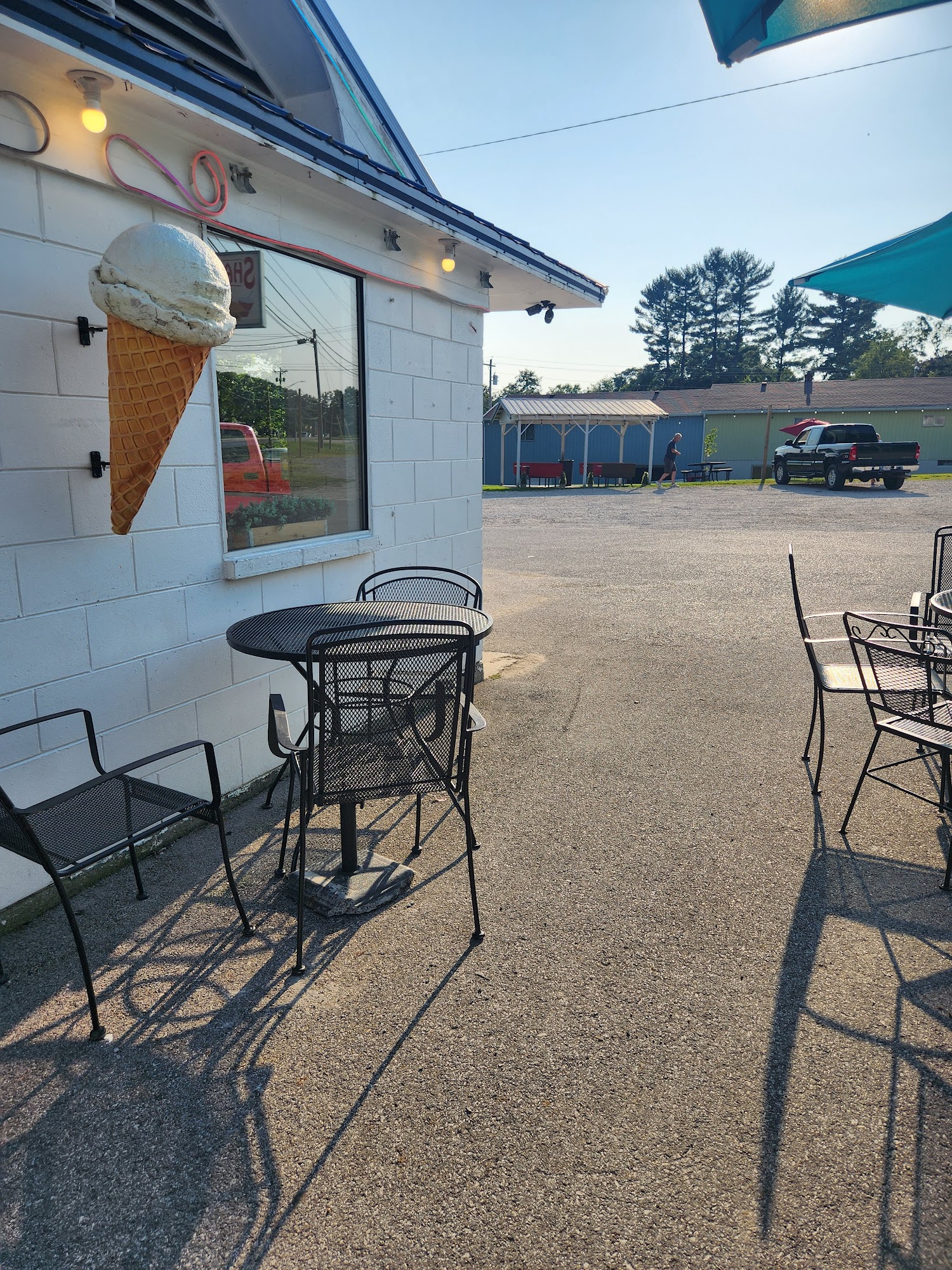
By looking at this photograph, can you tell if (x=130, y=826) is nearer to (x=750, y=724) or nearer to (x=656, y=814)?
(x=656, y=814)

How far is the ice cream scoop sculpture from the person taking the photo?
2.56 m

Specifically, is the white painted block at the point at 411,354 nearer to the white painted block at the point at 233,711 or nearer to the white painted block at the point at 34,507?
the white painted block at the point at 233,711

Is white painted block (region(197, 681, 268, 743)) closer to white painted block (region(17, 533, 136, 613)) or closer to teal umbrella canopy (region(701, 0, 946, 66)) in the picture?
white painted block (region(17, 533, 136, 613))

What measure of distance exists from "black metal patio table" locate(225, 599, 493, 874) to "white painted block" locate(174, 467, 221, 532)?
1.81 feet

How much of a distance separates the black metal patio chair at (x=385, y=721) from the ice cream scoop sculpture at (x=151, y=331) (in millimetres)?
1030

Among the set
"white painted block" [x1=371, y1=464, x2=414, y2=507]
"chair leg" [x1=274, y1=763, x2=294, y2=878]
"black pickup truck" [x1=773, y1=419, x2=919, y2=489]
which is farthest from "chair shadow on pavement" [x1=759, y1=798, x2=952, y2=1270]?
"black pickup truck" [x1=773, y1=419, x2=919, y2=489]

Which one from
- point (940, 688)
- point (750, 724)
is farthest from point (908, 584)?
point (940, 688)

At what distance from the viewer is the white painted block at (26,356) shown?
2.70 meters

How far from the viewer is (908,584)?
8.94m

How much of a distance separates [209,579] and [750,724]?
328 cm

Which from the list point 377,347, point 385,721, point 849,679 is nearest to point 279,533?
point 377,347

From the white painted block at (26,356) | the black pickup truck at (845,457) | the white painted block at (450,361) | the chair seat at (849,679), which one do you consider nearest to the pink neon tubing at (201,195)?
the white painted block at (26,356)

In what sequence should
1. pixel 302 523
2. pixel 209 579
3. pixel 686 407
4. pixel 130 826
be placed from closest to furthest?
pixel 130 826 → pixel 209 579 → pixel 302 523 → pixel 686 407

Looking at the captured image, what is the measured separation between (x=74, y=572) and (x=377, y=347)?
2.41 meters
